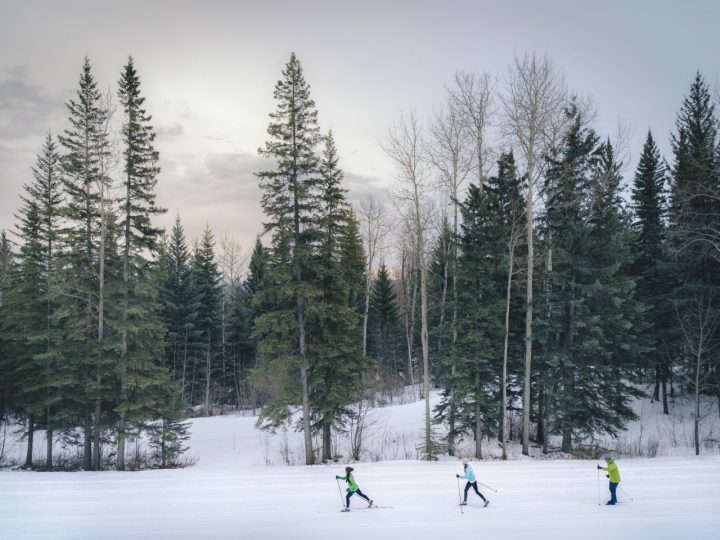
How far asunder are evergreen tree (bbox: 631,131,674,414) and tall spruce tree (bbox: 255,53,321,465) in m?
20.3

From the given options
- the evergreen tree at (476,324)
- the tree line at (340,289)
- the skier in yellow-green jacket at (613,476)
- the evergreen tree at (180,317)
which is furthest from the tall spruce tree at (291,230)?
the evergreen tree at (180,317)

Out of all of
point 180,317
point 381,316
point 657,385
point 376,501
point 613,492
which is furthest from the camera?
point 381,316

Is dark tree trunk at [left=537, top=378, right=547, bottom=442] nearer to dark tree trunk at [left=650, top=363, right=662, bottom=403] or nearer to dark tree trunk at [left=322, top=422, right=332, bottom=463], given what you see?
dark tree trunk at [left=322, top=422, right=332, bottom=463]

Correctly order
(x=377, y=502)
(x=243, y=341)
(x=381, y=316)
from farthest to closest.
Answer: (x=381, y=316) → (x=243, y=341) → (x=377, y=502)

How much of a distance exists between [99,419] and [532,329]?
22224 millimetres

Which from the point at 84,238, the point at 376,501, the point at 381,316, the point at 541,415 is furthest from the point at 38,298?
the point at 381,316

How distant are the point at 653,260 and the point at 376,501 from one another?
2646 centimetres

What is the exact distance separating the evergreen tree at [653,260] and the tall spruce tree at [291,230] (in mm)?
20303

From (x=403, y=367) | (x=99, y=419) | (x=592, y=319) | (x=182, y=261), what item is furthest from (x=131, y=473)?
(x=403, y=367)

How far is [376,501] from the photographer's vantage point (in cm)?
1401

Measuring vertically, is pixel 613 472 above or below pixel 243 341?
below

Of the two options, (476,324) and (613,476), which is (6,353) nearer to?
(476,324)

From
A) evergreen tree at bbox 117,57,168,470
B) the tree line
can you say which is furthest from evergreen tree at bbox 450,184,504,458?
evergreen tree at bbox 117,57,168,470

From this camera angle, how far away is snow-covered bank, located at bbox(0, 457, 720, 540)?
1130cm
